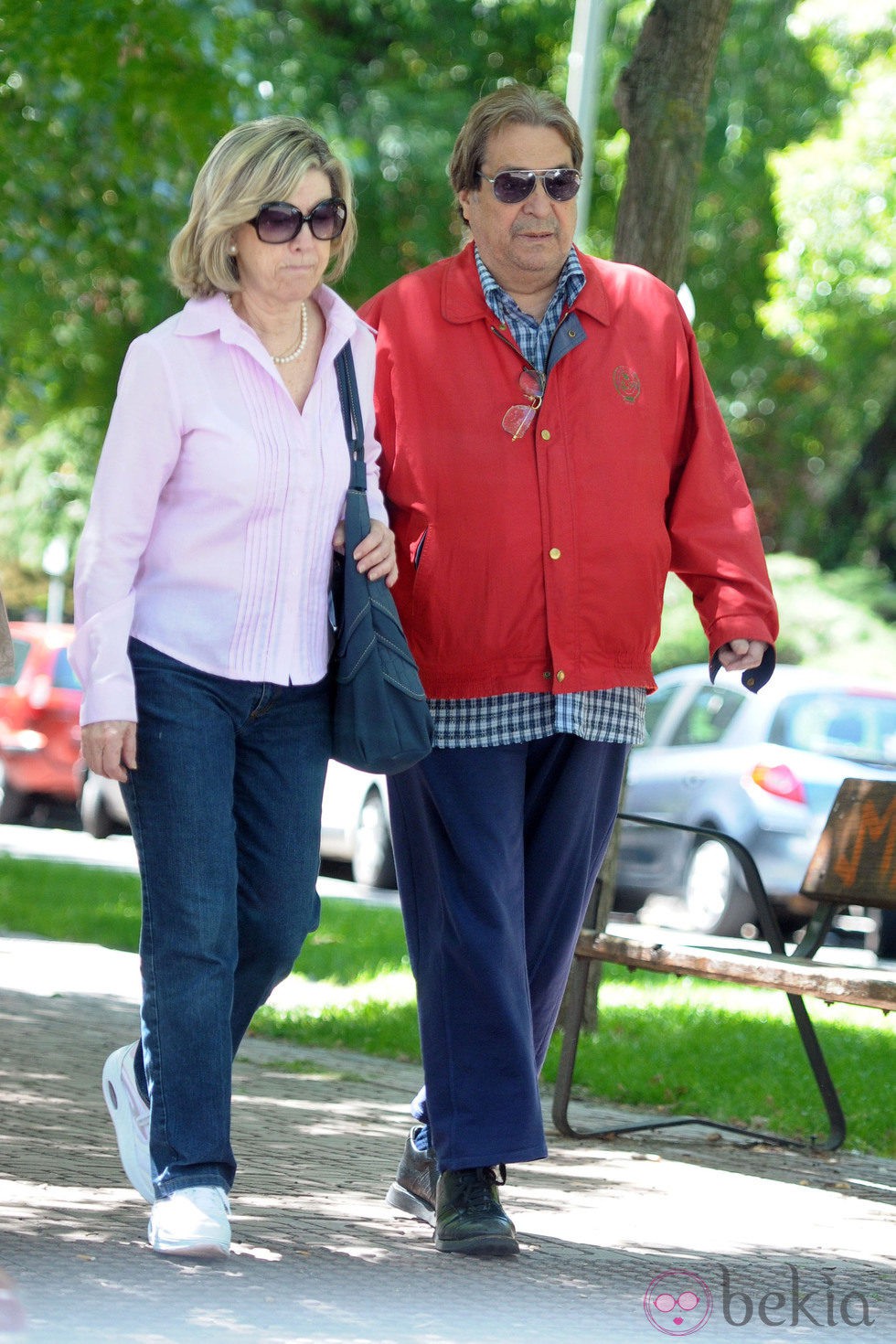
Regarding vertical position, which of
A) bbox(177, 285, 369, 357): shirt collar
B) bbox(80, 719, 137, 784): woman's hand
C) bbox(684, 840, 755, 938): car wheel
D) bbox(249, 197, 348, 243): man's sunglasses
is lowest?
bbox(684, 840, 755, 938): car wheel

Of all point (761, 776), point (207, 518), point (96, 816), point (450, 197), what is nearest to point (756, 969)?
point (207, 518)

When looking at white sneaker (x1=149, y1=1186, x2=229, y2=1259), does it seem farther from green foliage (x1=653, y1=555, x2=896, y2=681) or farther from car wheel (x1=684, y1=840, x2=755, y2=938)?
green foliage (x1=653, y1=555, x2=896, y2=681)

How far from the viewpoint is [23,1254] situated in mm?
3744

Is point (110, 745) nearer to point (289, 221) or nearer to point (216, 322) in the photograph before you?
point (216, 322)

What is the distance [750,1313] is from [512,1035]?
82 centimetres

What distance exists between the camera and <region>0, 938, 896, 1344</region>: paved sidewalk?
137 inches

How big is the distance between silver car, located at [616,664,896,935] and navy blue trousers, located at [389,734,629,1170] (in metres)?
7.50

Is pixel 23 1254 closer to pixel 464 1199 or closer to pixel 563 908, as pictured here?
pixel 464 1199

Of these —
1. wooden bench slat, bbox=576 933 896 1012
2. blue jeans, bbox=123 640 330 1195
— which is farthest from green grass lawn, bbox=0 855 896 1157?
blue jeans, bbox=123 640 330 1195

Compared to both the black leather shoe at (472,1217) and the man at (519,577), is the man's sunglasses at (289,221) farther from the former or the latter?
the black leather shoe at (472,1217)

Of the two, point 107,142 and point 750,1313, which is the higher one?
point 107,142

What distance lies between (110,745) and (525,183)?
1551mm

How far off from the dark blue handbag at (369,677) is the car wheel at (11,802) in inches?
592

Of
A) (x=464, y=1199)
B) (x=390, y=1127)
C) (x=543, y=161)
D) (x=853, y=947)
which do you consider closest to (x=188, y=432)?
(x=543, y=161)
